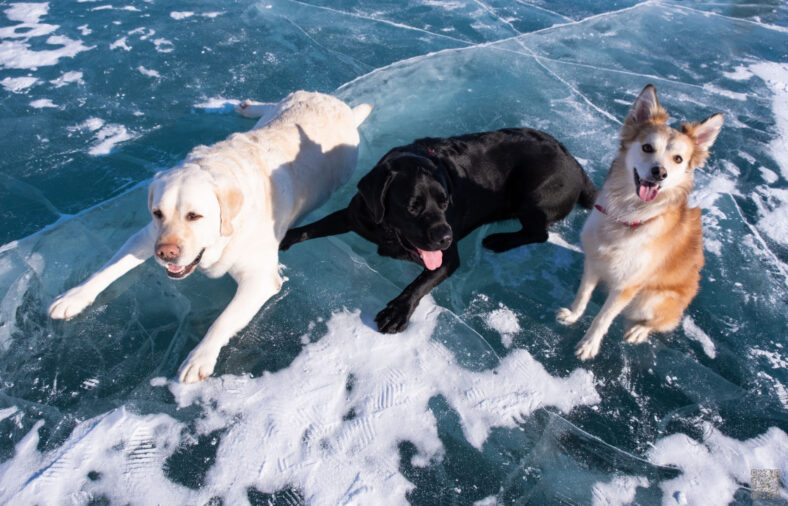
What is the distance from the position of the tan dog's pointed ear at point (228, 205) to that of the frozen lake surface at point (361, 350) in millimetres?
633

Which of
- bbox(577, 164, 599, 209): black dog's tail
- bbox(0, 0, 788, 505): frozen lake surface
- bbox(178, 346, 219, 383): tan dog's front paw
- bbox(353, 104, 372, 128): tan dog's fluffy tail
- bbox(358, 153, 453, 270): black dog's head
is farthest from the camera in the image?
bbox(353, 104, 372, 128): tan dog's fluffy tail

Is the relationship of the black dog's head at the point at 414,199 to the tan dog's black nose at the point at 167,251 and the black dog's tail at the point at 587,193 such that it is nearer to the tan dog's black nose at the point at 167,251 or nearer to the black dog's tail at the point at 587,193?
the tan dog's black nose at the point at 167,251

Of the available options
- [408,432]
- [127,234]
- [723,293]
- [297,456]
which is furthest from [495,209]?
[127,234]

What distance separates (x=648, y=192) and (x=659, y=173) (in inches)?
4.7

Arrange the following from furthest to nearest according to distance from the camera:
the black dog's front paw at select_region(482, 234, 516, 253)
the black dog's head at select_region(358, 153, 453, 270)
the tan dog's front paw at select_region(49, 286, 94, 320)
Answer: the black dog's front paw at select_region(482, 234, 516, 253), the black dog's head at select_region(358, 153, 453, 270), the tan dog's front paw at select_region(49, 286, 94, 320)

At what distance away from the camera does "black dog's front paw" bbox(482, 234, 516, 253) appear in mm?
3566

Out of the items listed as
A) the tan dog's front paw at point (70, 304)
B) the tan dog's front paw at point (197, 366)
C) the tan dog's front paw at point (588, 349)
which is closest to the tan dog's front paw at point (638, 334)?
the tan dog's front paw at point (588, 349)

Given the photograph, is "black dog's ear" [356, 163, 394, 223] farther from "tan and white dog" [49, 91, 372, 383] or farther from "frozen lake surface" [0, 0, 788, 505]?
"tan and white dog" [49, 91, 372, 383]

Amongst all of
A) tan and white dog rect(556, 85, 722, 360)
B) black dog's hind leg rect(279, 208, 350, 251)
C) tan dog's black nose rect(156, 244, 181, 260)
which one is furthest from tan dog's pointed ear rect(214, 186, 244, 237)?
tan and white dog rect(556, 85, 722, 360)

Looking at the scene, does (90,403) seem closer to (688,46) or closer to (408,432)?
(408,432)

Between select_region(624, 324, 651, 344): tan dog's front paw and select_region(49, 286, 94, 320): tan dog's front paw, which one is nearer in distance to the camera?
select_region(49, 286, 94, 320): tan dog's front paw

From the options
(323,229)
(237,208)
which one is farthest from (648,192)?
(237,208)

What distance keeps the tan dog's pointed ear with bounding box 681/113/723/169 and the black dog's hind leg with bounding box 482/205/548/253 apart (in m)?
1.17

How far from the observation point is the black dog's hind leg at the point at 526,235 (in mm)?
3572
